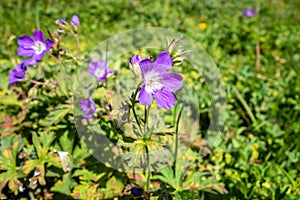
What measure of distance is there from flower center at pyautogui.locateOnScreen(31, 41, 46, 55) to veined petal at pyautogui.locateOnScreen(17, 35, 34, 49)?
0.09 feet

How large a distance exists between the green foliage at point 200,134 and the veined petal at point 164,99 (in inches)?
13.4

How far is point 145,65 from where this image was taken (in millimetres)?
1424

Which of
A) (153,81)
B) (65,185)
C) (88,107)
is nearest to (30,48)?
(88,107)

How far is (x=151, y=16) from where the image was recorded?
14.1 feet

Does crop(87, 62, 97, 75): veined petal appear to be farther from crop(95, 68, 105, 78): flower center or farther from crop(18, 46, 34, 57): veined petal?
crop(18, 46, 34, 57): veined petal

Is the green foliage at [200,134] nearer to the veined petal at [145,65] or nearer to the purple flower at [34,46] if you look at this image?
the purple flower at [34,46]

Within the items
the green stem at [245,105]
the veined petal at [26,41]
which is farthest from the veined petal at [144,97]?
the green stem at [245,105]

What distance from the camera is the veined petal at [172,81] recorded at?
4.96 ft

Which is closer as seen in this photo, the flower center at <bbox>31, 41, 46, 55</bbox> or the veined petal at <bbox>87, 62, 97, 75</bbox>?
the flower center at <bbox>31, 41, 46, 55</bbox>

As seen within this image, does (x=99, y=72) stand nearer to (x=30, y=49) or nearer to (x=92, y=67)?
(x=92, y=67)

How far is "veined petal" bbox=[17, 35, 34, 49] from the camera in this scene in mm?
→ 2209

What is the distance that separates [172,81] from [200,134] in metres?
1.13

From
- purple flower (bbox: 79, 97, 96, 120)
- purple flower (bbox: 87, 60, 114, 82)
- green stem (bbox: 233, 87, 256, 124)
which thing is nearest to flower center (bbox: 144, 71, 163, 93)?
purple flower (bbox: 79, 97, 96, 120)

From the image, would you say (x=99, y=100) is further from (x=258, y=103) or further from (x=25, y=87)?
(x=258, y=103)
